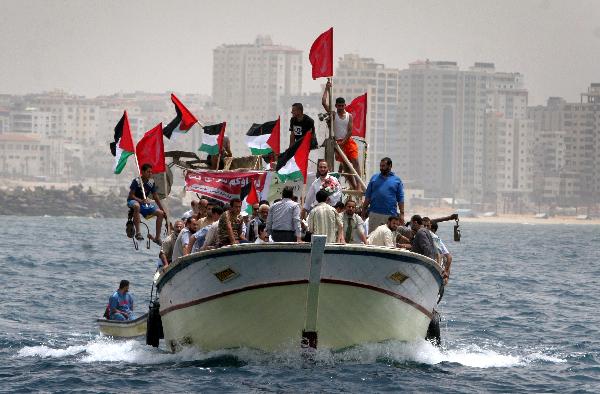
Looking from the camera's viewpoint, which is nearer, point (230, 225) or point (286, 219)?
point (286, 219)

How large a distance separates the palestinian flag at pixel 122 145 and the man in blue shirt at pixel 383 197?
16.9 ft

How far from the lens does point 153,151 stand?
1118 inches

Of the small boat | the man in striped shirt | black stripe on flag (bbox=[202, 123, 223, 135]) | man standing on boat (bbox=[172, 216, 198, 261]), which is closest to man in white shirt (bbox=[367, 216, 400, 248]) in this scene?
the man in striped shirt

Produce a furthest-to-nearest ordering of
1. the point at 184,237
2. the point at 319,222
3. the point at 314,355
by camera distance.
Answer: the point at 184,237
the point at 314,355
the point at 319,222

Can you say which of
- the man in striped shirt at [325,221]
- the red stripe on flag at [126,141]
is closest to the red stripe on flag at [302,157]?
the man in striped shirt at [325,221]

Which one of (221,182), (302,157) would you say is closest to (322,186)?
(302,157)

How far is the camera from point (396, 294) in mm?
Result: 23156

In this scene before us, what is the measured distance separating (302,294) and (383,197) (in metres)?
2.90

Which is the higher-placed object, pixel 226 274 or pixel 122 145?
pixel 122 145

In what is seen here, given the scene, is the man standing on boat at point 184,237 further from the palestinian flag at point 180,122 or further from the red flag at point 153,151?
the palestinian flag at point 180,122

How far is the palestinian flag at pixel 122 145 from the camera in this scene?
27.9 metres

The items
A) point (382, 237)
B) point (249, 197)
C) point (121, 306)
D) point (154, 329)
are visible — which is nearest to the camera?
point (382, 237)

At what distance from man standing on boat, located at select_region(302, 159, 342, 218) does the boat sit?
71.9 inches

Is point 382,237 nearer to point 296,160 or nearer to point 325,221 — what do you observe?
point 325,221
